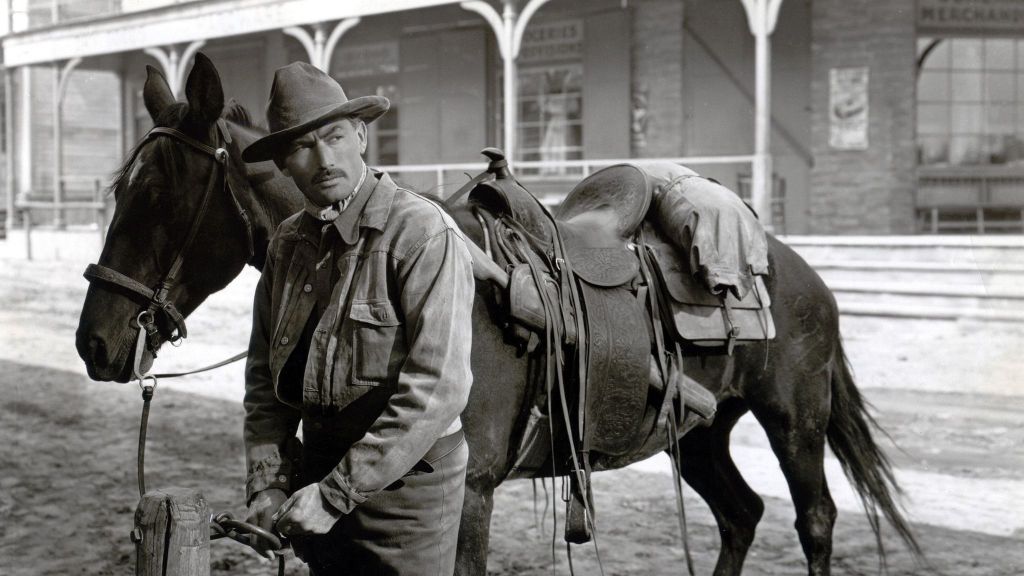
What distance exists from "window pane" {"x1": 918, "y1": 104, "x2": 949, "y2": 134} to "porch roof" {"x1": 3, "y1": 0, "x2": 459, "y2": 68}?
22.0 ft

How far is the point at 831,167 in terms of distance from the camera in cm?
1341

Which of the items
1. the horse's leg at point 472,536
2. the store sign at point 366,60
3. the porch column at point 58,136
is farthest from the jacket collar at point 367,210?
the porch column at point 58,136

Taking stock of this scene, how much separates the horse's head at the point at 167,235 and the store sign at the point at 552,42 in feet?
42.1

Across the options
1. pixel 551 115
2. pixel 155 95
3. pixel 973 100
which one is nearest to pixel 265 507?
pixel 155 95

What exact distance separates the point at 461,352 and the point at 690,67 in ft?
42.5

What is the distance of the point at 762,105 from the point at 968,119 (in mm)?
3935

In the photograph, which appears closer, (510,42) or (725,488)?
(725,488)

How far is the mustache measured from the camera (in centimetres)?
216

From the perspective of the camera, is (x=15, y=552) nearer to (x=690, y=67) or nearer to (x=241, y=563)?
(x=241, y=563)

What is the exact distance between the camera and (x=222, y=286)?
3.26 metres

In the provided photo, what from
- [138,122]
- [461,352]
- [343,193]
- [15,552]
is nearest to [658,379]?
[461,352]

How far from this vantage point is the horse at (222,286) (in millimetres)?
2850

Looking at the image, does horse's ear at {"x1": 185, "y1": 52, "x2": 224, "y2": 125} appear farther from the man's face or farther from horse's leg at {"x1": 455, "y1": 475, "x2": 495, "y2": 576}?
horse's leg at {"x1": 455, "y1": 475, "x2": 495, "y2": 576}

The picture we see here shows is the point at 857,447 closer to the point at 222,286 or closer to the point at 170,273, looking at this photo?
the point at 222,286
